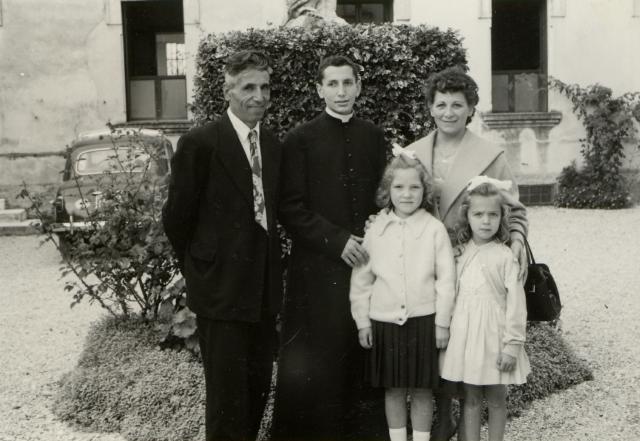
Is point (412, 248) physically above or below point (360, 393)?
above

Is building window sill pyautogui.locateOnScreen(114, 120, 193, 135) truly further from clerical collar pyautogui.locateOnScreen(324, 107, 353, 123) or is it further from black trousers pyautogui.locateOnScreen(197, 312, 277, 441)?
black trousers pyautogui.locateOnScreen(197, 312, 277, 441)

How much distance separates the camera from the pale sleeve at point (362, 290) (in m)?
3.50

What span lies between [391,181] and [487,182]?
40 centimetres

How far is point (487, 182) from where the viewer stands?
3.37m

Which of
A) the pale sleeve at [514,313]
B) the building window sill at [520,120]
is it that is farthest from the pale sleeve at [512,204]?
the building window sill at [520,120]

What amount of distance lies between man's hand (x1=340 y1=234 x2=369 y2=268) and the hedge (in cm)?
136

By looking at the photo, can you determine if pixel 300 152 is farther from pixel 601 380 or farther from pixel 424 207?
pixel 601 380

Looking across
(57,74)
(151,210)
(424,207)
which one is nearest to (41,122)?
(57,74)

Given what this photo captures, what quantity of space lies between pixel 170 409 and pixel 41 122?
1095cm

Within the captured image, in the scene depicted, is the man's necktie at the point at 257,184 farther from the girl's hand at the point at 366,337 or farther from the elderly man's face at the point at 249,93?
the girl's hand at the point at 366,337

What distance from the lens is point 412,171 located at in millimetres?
3402

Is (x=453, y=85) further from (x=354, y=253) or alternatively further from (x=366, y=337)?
(x=366, y=337)

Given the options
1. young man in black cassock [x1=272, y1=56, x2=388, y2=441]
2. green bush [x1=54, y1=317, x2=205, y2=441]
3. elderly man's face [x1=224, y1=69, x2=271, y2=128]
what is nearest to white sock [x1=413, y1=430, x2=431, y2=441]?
young man in black cassock [x1=272, y1=56, x2=388, y2=441]

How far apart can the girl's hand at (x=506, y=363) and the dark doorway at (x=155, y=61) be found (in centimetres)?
1238
